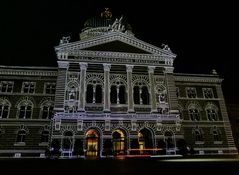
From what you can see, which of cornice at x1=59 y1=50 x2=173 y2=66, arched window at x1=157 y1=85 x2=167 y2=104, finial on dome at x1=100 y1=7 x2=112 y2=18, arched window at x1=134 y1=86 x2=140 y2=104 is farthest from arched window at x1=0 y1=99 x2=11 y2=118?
finial on dome at x1=100 y1=7 x2=112 y2=18

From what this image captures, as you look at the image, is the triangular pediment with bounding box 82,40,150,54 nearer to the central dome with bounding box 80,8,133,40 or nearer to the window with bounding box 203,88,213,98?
the central dome with bounding box 80,8,133,40

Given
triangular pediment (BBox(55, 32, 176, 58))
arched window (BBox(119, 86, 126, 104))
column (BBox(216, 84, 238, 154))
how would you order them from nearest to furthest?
1. arched window (BBox(119, 86, 126, 104))
2. triangular pediment (BBox(55, 32, 176, 58))
3. column (BBox(216, 84, 238, 154))

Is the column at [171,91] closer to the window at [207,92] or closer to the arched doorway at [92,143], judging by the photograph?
the window at [207,92]

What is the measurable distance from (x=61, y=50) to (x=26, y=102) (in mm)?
9051

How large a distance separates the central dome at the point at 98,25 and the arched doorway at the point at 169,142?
73.7ft

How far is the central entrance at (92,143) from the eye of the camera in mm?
28562

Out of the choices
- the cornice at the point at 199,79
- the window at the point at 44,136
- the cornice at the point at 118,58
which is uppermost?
the cornice at the point at 118,58

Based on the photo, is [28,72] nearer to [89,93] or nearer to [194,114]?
[89,93]

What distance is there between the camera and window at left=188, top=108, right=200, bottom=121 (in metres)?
35.6

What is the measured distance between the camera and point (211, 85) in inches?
1492

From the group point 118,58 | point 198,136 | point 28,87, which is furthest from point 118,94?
point 198,136

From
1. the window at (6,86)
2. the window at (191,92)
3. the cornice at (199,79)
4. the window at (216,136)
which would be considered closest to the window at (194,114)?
the window at (191,92)

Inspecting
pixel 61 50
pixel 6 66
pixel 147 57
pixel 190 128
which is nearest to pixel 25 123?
pixel 6 66

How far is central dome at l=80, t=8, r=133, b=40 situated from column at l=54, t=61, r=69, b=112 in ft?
44.4
